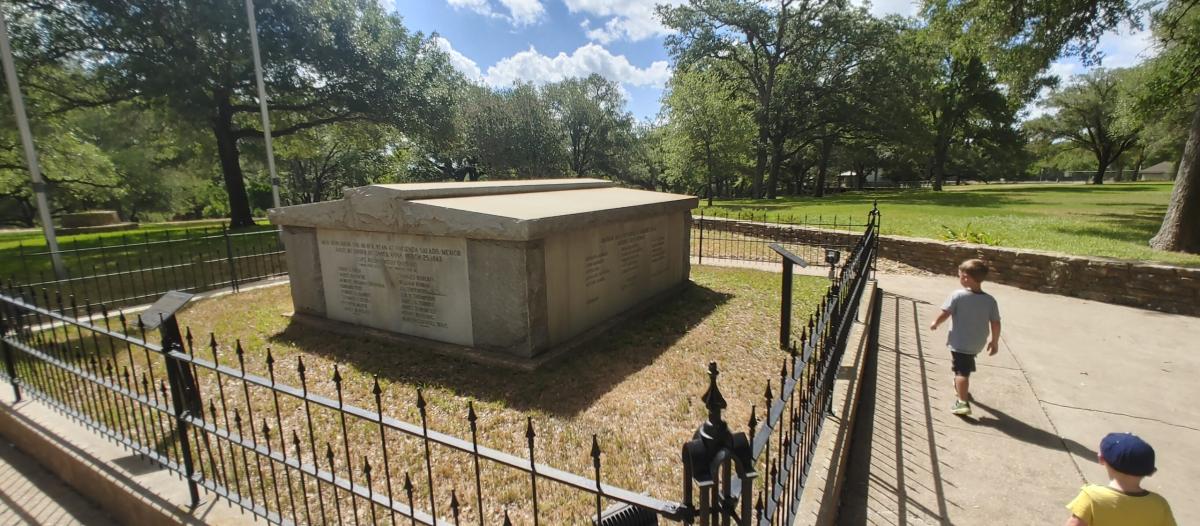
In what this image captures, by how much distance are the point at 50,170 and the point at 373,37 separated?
16090 millimetres

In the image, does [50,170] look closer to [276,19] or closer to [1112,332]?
[276,19]

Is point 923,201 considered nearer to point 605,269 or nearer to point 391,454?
point 605,269

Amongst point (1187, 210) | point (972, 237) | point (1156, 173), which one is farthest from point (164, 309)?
point (1156, 173)

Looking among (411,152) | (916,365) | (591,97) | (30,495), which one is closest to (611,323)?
(916,365)

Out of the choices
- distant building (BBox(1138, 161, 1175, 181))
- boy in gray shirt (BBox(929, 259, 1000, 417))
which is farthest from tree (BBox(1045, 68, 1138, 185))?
boy in gray shirt (BBox(929, 259, 1000, 417))

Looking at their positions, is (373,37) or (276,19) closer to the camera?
(276,19)

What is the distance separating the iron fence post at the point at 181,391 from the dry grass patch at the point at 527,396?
0.31 metres

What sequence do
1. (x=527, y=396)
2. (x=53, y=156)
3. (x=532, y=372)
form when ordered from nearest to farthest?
(x=527, y=396) → (x=532, y=372) → (x=53, y=156)

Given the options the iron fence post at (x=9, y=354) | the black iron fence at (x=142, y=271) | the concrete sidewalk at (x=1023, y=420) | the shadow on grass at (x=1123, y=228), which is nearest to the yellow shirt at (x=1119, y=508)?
the concrete sidewalk at (x=1023, y=420)

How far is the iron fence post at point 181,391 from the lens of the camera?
2.93 m

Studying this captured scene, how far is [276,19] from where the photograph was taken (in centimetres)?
1473

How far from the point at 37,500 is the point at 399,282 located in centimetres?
349

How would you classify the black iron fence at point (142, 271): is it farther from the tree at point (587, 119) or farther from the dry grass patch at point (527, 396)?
the tree at point (587, 119)

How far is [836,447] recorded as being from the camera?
11.6ft
